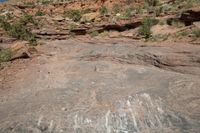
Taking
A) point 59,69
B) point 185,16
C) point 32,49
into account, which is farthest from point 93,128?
point 185,16

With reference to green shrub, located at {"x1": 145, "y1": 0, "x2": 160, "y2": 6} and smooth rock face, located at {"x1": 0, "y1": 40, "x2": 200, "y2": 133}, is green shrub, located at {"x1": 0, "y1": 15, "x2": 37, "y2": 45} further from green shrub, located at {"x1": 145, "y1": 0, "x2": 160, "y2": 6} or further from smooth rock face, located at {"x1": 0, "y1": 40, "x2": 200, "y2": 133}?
green shrub, located at {"x1": 145, "y1": 0, "x2": 160, "y2": 6}

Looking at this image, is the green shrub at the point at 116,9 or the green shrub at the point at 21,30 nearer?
the green shrub at the point at 21,30

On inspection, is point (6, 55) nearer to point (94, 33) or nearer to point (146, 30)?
point (146, 30)

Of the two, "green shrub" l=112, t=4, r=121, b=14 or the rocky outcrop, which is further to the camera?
"green shrub" l=112, t=4, r=121, b=14

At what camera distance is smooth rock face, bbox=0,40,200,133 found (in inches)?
381

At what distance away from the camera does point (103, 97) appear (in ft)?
35.3

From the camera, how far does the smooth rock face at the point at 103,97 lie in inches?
381

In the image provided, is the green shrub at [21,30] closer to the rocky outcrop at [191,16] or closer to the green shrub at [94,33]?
the green shrub at [94,33]

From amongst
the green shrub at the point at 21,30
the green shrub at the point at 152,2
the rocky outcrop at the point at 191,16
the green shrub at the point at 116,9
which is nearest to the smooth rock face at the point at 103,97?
the green shrub at the point at 21,30

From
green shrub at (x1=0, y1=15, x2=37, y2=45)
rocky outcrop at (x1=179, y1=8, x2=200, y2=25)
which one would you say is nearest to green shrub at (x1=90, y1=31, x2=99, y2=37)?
green shrub at (x1=0, y1=15, x2=37, y2=45)

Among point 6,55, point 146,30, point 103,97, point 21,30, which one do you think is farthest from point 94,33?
point 103,97

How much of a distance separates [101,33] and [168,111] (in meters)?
13.8

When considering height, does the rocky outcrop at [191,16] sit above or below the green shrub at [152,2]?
above

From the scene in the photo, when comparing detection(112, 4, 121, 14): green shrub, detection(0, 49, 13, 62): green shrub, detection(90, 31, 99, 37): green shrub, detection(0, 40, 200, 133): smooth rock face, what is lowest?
detection(112, 4, 121, 14): green shrub
